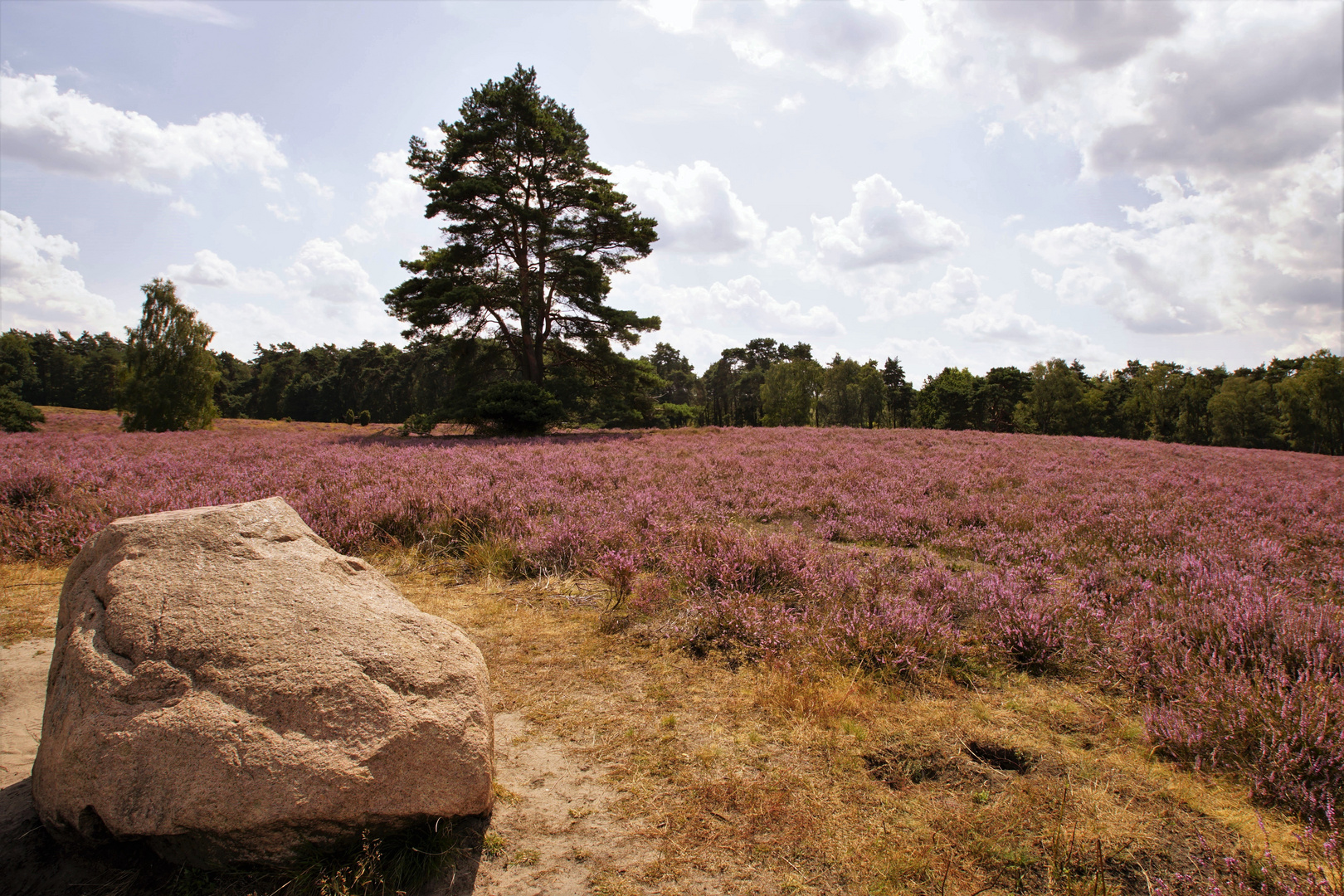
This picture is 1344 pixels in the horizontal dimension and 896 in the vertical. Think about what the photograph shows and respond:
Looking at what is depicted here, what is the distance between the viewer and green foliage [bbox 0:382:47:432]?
71.2 ft

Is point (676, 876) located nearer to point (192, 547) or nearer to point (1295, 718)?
point (192, 547)

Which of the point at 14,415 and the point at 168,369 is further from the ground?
the point at 168,369

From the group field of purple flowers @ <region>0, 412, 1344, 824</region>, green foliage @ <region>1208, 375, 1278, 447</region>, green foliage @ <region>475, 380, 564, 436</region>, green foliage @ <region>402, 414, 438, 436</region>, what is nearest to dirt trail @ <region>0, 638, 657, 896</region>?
field of purple flowers @ <region>0, 412, 1344, 824</region>

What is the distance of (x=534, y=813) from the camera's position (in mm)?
2277

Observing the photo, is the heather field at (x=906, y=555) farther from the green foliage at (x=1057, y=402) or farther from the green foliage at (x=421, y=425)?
the green foliage at (x=1057, y=402)

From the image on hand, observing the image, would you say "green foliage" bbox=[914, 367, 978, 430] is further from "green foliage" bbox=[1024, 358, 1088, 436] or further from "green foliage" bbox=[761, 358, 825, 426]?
"green foliage" bbox=[761, 358, 825, 426]

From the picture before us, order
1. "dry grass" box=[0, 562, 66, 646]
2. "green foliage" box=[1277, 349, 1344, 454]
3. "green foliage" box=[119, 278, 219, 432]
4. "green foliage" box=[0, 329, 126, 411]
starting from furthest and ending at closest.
Result: "green foliage" box=[0, 329, 126, 411] < "green foliage" box=[1277, 349, 1344, 454] < "green foliage" box=[119, 278, 219, 432] < "dry grass" box=[0, 562, 66, 646]

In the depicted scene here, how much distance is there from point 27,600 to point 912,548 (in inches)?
312

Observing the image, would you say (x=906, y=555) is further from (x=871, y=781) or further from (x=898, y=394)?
(x=898, y=394)

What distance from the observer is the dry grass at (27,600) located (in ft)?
12.4

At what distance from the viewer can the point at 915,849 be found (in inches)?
81.2

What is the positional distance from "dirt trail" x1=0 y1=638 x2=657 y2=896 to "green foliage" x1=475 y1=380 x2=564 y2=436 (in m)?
17.5

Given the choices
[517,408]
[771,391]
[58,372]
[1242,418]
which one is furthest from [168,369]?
[1242,418]

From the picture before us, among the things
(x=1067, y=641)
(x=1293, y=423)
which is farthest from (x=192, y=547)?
(x=1293, y=423)
